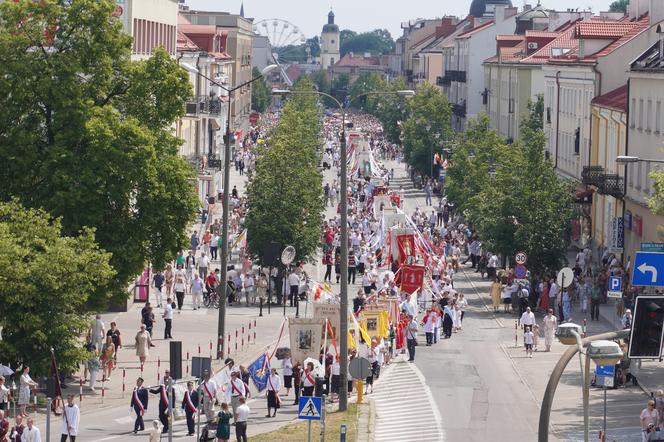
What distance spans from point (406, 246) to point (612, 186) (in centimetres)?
977

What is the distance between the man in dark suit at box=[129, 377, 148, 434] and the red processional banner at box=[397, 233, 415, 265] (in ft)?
81.3

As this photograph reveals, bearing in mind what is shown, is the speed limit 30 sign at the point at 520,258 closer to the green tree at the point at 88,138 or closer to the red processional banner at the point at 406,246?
the red processional banner at the point at 406,246

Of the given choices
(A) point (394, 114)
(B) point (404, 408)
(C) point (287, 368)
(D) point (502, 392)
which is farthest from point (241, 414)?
(A) point (394, 114)

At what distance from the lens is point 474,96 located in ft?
424

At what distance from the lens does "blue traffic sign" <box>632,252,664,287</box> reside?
963 inches

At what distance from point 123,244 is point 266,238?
16611mm

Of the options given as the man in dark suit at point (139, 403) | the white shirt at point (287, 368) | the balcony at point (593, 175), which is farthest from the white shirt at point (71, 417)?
the balcony at point (593, 175)

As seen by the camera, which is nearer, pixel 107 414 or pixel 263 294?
pixel 107 414

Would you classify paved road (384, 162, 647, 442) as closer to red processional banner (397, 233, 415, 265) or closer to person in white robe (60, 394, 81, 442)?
red processional banner (397, 233, 415, 265)

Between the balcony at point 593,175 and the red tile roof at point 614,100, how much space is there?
2549mm

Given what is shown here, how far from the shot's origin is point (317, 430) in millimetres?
32812

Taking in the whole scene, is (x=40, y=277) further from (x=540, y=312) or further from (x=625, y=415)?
(x=540, y=312)

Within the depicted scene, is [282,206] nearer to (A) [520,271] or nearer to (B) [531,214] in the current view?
(B) [531,214]

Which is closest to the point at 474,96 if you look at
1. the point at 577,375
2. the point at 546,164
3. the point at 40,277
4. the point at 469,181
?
the point at 469,181
